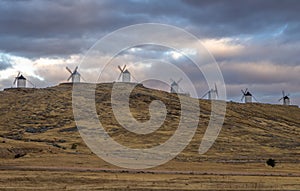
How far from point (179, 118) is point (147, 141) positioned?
103 feet

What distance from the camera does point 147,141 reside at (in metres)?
122

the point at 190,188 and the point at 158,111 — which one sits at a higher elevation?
the point at 158,111

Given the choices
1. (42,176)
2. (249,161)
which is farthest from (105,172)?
(249,161)

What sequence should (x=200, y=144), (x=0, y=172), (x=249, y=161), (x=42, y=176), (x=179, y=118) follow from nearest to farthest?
(x=42, y=176), (x=0, y=172), (x=249, y=161), (x=200, y=144), (x=179, y=118)

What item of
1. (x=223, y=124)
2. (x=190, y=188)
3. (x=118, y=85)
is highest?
(x=118, y=85)

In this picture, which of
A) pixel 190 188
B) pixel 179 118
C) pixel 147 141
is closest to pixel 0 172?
pixel 190 188

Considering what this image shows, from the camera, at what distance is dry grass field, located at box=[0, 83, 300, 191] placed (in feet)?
168

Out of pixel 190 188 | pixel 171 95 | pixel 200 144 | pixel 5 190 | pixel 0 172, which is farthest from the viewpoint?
pixel 171 95

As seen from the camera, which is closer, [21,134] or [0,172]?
[0,172]

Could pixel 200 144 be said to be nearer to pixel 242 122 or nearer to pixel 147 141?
pixel 147 141

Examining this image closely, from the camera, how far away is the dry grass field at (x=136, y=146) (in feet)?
168

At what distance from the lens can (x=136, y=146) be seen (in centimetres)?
11494

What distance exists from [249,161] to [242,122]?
66620mm

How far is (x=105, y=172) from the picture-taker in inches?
2424
